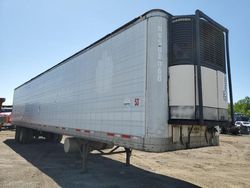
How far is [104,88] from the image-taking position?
301 inches

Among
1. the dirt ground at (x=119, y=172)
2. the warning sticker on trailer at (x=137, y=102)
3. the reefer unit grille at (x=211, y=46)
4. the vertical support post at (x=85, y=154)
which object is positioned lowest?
the dirt ground at (x=119, y=172)

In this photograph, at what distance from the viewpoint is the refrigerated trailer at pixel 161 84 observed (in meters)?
5.84

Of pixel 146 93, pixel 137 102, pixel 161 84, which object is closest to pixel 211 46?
pixel 161 84

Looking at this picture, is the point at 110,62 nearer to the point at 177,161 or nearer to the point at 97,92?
the point at 97,92

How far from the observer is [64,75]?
1081 centimetres

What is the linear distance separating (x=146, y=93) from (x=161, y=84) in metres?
0.42

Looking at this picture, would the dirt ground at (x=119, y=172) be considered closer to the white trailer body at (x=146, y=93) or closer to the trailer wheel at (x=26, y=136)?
the white trailer body at (x=146, y=93)

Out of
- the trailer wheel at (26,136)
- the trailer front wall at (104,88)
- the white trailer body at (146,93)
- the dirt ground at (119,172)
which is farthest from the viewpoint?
the trailer wheel at (26,136)

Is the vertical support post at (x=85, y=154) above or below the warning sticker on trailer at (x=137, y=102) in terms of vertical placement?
below

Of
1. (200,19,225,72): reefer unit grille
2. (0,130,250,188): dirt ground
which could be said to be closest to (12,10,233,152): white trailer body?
(200,19,225,72): reefer unit grille

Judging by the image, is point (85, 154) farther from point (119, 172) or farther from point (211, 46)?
point (211, 46)

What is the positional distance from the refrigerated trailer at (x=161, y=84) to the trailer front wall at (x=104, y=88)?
0.03 meters

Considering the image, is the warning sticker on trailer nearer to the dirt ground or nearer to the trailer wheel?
the dirt ground

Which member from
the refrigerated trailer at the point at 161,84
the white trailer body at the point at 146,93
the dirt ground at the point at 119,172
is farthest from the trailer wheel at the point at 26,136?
the refrigerated trailer at the point at 161,84
